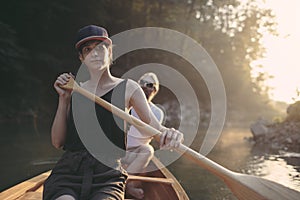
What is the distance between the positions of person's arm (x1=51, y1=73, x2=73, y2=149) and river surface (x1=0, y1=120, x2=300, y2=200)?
2.65m

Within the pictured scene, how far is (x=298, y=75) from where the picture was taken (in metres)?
9.27

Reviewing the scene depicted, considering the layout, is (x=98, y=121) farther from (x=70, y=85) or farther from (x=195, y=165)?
(x=195, y=165)

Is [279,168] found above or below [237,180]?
below

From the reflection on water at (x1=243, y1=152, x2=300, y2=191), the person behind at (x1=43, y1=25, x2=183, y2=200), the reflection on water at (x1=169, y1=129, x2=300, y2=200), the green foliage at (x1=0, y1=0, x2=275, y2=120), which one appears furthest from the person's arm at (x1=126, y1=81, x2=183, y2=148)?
the green foliage at (x1=0, y1=0, x2=275, y2=120)

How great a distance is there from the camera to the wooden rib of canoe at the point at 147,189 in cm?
255

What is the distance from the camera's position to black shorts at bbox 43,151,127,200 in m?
1.68

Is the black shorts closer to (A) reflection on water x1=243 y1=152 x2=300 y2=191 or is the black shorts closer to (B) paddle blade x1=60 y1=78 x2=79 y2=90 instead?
(B) paddle blade x1=60 y1=78 x2=79 y2=90

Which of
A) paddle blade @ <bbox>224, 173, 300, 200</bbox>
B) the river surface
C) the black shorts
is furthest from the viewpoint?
the river surface

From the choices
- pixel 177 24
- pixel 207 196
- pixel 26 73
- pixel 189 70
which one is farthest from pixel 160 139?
pixel 189 70

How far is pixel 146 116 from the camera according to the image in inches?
76.3

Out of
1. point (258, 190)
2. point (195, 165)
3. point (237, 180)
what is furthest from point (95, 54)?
point (195, 165)

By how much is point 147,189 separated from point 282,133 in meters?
7.28

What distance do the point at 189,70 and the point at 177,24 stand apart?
8.87ft

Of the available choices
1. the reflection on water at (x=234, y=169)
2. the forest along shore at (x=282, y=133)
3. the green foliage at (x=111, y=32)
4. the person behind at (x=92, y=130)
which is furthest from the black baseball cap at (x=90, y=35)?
the green foliage at (x=111, y=32)
